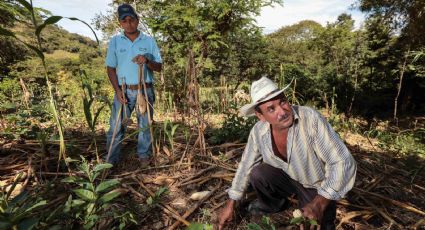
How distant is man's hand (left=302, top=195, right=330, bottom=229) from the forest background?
2.02ft

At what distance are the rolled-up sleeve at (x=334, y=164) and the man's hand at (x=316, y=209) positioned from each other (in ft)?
0.10

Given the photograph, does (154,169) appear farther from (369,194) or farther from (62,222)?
(369,194)

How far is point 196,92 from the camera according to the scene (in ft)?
8.25

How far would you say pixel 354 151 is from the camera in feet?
10.6

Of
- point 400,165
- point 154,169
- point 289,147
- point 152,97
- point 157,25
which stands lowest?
point 400,165

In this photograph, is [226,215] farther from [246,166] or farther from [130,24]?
[130,24]

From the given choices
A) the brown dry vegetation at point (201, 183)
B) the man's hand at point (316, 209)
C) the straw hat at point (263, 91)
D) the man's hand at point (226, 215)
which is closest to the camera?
the man's hand at point (316, 209)

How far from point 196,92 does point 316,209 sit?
135 cm

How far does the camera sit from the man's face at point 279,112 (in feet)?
5.69

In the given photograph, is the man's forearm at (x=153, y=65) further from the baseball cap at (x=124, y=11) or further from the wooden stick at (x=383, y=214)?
the wooden stick at (x=383, y=214)

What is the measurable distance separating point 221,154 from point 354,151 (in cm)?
149

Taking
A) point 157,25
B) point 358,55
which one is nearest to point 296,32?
point 358,55

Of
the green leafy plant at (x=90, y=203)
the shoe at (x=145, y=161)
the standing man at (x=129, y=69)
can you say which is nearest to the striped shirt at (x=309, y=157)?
the green leafy plant at (x=90, y=203)

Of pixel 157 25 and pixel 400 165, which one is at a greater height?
pixel 157 25
